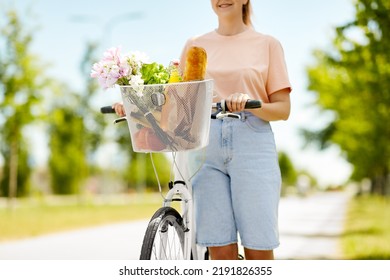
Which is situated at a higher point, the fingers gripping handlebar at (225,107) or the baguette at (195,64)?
the baguette at (195,64)

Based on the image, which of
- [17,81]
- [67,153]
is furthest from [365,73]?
[67,153]

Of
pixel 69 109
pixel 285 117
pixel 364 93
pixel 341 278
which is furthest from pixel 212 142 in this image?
pixel 69 109

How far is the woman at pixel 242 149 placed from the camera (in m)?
3.54

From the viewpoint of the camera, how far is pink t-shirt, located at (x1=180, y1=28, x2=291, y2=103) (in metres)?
3.58

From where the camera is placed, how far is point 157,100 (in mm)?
3068

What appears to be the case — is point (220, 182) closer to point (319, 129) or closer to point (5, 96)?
point (5, 96)

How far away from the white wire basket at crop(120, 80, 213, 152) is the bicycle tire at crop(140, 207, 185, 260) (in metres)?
0.33

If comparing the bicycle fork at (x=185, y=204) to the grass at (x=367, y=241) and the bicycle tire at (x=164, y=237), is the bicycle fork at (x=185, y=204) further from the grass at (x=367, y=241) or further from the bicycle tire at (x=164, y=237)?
the grass at (x=367, y=241)

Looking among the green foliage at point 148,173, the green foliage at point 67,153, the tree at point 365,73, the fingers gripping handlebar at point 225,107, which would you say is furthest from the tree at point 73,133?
the fingers gripping handlebar at point 225,107

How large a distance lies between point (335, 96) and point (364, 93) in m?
4.34

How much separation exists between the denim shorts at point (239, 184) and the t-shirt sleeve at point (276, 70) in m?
0.21

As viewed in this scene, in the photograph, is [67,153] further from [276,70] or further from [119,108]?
[276,70]

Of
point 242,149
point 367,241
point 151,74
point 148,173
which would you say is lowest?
point 148,173

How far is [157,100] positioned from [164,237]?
Answer: 69cm
